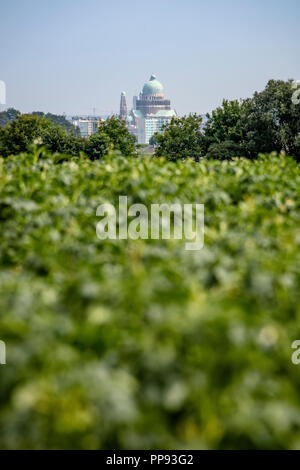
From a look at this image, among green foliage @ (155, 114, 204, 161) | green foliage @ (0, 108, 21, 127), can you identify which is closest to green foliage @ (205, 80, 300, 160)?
green foliage @ (155, 114, 204, 161)

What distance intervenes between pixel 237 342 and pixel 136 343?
18.3 inches

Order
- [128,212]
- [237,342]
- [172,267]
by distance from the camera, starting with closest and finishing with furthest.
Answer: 1. [237,342]
2. [172,267]
3. [128,212]

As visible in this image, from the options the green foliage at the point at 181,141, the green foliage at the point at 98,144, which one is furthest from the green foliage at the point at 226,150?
the green foliage at the point at 98,144

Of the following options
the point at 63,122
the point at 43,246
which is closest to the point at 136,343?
the point at 43,246

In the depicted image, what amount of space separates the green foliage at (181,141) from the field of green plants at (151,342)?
35.4m

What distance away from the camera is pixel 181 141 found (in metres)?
38.5

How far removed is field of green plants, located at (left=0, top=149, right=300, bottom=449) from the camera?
1711mm

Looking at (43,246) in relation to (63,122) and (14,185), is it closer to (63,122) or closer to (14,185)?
(14,185)

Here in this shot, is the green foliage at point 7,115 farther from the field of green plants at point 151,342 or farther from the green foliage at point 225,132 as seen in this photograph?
the field of green plants at point 151,342

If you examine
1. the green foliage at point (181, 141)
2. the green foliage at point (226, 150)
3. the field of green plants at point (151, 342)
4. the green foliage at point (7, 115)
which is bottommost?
the field of green plants at point (151, 342)

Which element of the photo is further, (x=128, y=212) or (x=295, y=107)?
(x=295, y=107)

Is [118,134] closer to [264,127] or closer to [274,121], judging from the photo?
[264,127]

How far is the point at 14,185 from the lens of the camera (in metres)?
4.05

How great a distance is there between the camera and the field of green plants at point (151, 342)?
67.4 inches
